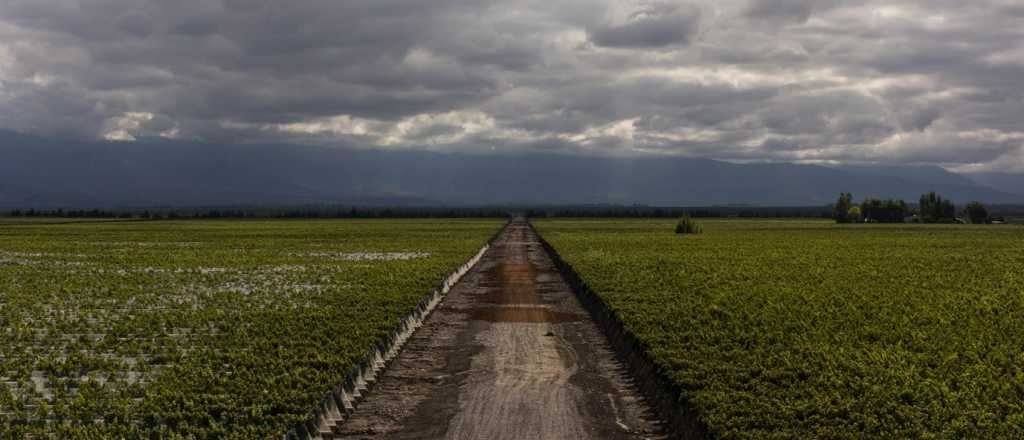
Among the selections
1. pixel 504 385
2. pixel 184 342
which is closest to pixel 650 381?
pixel 504 385

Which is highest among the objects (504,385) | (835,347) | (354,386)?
(835,347)

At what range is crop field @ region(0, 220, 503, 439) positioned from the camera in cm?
1466

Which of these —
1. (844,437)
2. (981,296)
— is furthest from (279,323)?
(981,296)

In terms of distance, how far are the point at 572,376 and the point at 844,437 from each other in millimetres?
7020

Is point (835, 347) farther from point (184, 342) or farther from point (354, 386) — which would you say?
point (184, 342)

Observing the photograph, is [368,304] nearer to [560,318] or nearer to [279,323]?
[279,323]

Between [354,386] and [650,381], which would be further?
[650,381]

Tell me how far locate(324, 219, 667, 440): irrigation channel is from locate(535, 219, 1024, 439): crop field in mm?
1298

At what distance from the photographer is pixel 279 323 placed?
25.3 meters

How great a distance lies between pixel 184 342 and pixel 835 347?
1719 centimetres

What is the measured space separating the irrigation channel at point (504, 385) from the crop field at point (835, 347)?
130cm

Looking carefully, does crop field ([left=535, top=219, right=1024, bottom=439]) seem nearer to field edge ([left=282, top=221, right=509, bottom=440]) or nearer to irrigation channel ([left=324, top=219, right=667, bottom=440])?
irrigation channel ([left=324, top=219, right=667, bottom=440])

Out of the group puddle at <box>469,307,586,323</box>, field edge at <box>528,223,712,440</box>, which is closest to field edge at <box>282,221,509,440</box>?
puddle at <box>469,307,586,323</box>

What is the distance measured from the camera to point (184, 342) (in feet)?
73.8
